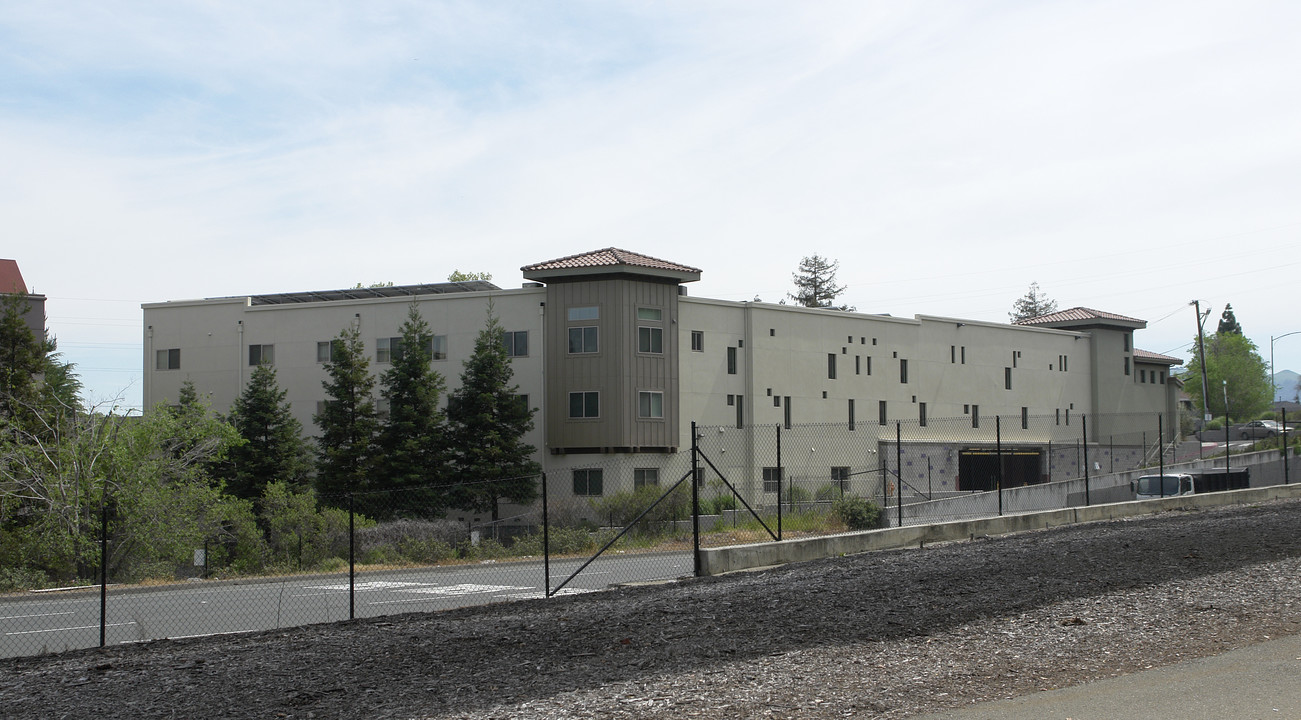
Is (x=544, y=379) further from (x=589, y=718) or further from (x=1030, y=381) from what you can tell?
(x=589, y=718)

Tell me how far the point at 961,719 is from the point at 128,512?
90.4 ft

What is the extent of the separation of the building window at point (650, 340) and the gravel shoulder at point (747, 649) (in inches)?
1296

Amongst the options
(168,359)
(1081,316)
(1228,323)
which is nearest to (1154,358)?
(1081,316)

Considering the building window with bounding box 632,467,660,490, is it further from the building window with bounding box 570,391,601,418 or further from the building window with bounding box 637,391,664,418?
the building window with bounding box 570,391,601,418

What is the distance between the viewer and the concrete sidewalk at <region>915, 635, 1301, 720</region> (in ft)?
23.8

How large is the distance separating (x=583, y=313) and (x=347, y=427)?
11.5m

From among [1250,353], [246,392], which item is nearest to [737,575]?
[246,392]

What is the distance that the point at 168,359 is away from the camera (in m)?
53.2

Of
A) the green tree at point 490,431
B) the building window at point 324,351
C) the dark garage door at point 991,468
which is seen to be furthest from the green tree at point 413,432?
the dark garage door at point 991,468

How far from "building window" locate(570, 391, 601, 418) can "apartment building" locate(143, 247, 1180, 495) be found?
0.06 meters

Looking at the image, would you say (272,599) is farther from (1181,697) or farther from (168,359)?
(168,359)

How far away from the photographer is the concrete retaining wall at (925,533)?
1756 cm

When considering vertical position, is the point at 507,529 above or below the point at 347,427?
below

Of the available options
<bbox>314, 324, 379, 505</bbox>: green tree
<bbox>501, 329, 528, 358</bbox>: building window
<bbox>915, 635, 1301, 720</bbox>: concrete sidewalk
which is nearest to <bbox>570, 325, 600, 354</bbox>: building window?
<bbox>501, 329, 528, 358</bbox>: building window
